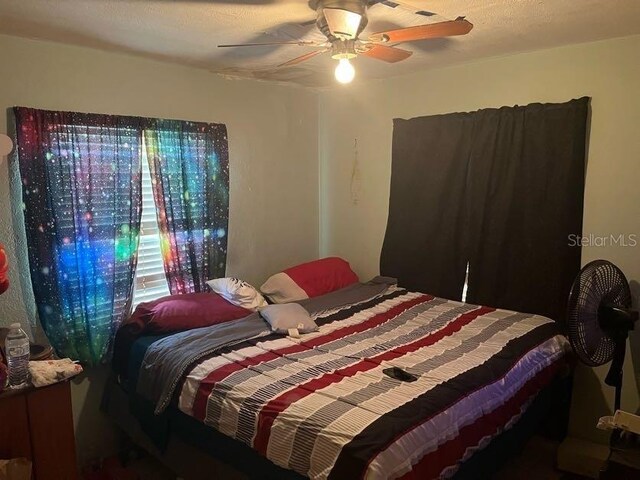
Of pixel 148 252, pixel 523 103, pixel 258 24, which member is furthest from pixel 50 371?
pixel 523 103

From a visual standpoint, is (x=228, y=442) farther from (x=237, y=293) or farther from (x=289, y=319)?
(x=237, y=293)

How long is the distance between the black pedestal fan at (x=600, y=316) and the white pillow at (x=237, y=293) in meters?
1.72

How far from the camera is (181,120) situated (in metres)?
2.99

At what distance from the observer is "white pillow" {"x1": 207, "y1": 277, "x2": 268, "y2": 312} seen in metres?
2.97

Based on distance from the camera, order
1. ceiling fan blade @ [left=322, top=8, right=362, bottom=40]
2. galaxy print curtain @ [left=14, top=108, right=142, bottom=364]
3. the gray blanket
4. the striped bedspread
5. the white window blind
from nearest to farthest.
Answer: the striped bedspread → ceiling fan blade @ [left=322, top=8, right=362, bottom=40] → the gray blanket → galaxy print curtain @ [left=14, top=108, right=142, bottom=364] → the white window blind

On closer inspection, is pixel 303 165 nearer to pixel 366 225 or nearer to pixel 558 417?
pixel 366 225

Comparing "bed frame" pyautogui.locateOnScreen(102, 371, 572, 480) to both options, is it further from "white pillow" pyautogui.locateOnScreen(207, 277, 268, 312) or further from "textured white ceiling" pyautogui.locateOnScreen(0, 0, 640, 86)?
"textured white ceiling" pyautogui.locateOnScreen(0, 0, 640, 86)

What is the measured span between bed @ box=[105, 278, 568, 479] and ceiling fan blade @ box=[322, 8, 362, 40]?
1384 mm

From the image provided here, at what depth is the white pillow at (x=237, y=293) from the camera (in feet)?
9.73

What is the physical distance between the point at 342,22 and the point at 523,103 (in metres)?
1.60

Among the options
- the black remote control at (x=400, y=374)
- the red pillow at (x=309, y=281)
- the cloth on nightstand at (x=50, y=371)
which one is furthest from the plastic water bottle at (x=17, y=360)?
the red pillow at (x=309, y=281)

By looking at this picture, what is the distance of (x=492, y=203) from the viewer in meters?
3.01

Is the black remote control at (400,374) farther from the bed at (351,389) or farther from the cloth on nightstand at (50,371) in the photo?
the cloth on nightstand at (50,371)

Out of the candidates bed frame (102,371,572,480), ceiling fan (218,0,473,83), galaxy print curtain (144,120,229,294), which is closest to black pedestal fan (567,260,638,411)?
bed frame (102,371,572,480)
